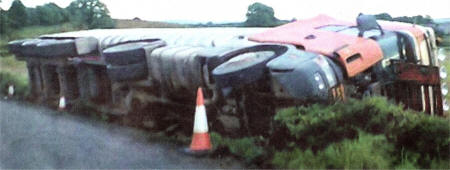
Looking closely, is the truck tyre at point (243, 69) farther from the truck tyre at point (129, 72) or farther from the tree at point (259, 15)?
the truck tyre at point (129, 72)

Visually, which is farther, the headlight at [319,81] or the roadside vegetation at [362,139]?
the headlight at [319,81]

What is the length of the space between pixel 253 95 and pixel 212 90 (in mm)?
332

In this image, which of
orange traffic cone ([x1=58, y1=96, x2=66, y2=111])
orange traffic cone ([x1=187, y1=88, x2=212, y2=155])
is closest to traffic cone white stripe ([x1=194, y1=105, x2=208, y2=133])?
orange traffic cone ([x1=187, y1=88, x2=212, y2=155])

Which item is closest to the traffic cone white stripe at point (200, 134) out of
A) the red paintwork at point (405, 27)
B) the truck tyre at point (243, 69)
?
the truck tyre at point (243, 69)

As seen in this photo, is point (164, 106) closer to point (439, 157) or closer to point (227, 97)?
point (227, 97)

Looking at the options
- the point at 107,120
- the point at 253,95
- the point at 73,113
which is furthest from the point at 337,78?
the point at 73,113

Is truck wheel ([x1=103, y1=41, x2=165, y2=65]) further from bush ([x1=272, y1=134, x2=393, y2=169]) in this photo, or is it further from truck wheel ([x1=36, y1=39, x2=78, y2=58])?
bush ([x1=272, y1=134, x2=393, y2=169])

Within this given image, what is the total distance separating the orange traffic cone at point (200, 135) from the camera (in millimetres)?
A: 4715

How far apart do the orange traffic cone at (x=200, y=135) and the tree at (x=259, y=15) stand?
625 mm

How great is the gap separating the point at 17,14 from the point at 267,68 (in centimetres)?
173

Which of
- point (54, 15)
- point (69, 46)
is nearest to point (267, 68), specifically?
point (54, 15)

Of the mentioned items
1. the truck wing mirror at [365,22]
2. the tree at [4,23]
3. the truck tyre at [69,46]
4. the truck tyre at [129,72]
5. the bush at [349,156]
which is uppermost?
the tree at [4,23]

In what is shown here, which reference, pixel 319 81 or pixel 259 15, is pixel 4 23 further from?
pixel 319 81

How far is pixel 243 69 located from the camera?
4.54 meters
